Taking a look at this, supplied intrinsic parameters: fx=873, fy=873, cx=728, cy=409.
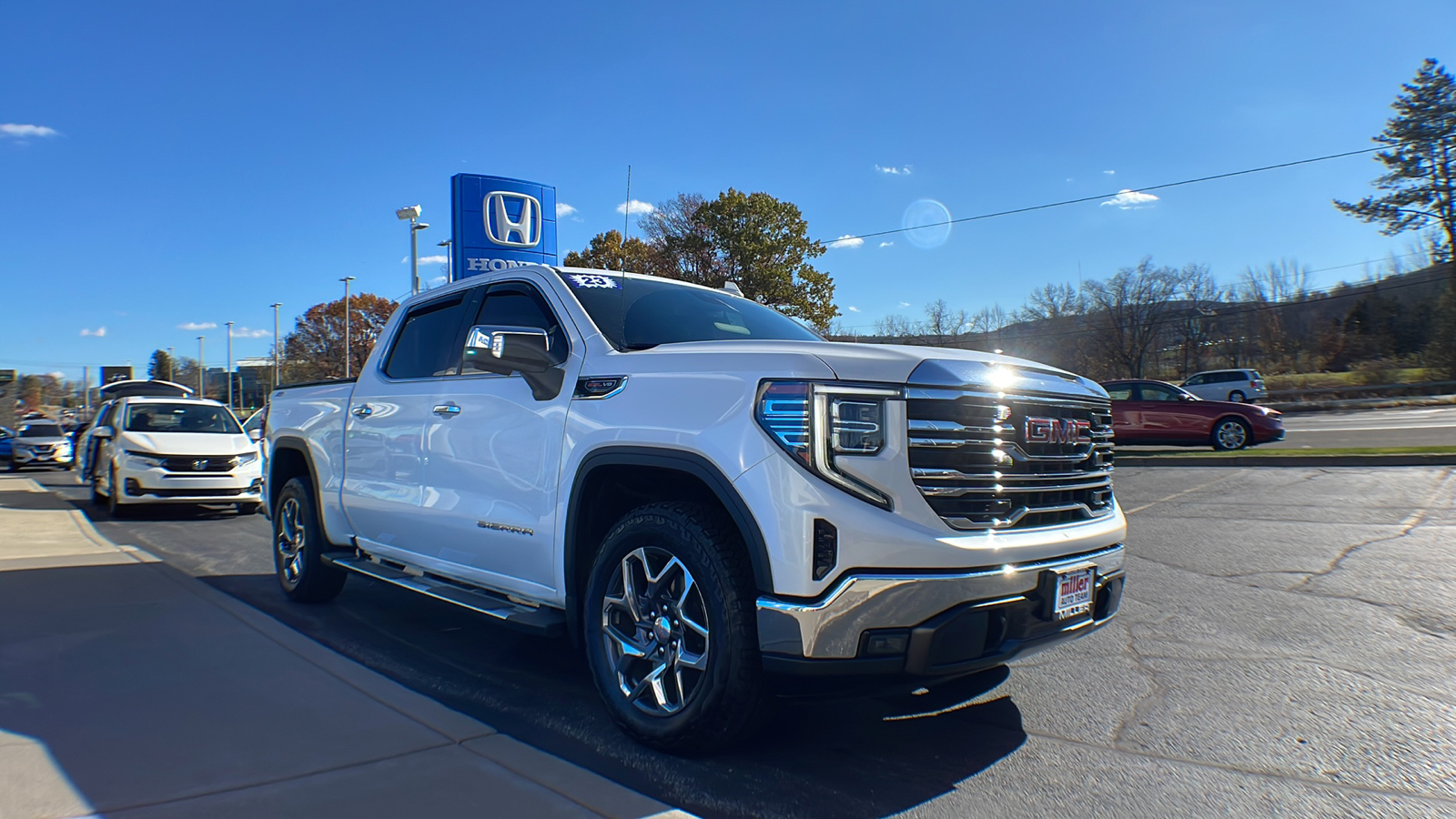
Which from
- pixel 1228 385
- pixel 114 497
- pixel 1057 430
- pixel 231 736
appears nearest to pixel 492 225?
pixel 114 497

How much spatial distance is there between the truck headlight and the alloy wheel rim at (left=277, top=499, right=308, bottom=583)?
433cm

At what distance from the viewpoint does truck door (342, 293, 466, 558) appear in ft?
15.5

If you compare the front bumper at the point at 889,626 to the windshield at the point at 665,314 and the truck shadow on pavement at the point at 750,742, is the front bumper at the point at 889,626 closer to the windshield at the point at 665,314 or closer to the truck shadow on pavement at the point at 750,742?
the truck shadow on pavement at the point at 750,742

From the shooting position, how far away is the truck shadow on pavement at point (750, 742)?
9.75 feet

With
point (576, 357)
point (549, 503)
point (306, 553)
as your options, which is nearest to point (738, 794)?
point (549, 503)

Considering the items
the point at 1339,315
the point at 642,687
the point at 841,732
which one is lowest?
the point at 841,732

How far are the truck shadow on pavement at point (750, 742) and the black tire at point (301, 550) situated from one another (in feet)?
2.37

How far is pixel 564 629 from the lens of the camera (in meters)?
3.72

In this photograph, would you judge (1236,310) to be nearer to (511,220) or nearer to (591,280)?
(511,220)

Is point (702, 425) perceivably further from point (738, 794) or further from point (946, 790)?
point (946, 790)

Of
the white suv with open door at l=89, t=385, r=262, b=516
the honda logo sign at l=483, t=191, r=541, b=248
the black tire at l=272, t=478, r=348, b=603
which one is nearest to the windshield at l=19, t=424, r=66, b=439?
the white suv with open door at l=89, t=385, r=262, b=516

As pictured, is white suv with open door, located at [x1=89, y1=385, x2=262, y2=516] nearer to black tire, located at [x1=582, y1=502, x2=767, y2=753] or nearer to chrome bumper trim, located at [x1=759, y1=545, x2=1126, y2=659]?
black tire, located at [x1=582, y1=502, x2=767, y2=753]

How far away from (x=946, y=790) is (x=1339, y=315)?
7581 centimetres

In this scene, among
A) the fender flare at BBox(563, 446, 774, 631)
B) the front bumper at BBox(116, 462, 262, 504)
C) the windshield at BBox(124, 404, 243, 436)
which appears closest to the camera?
the fender flare at BBox(563, 446, 774, 631)
